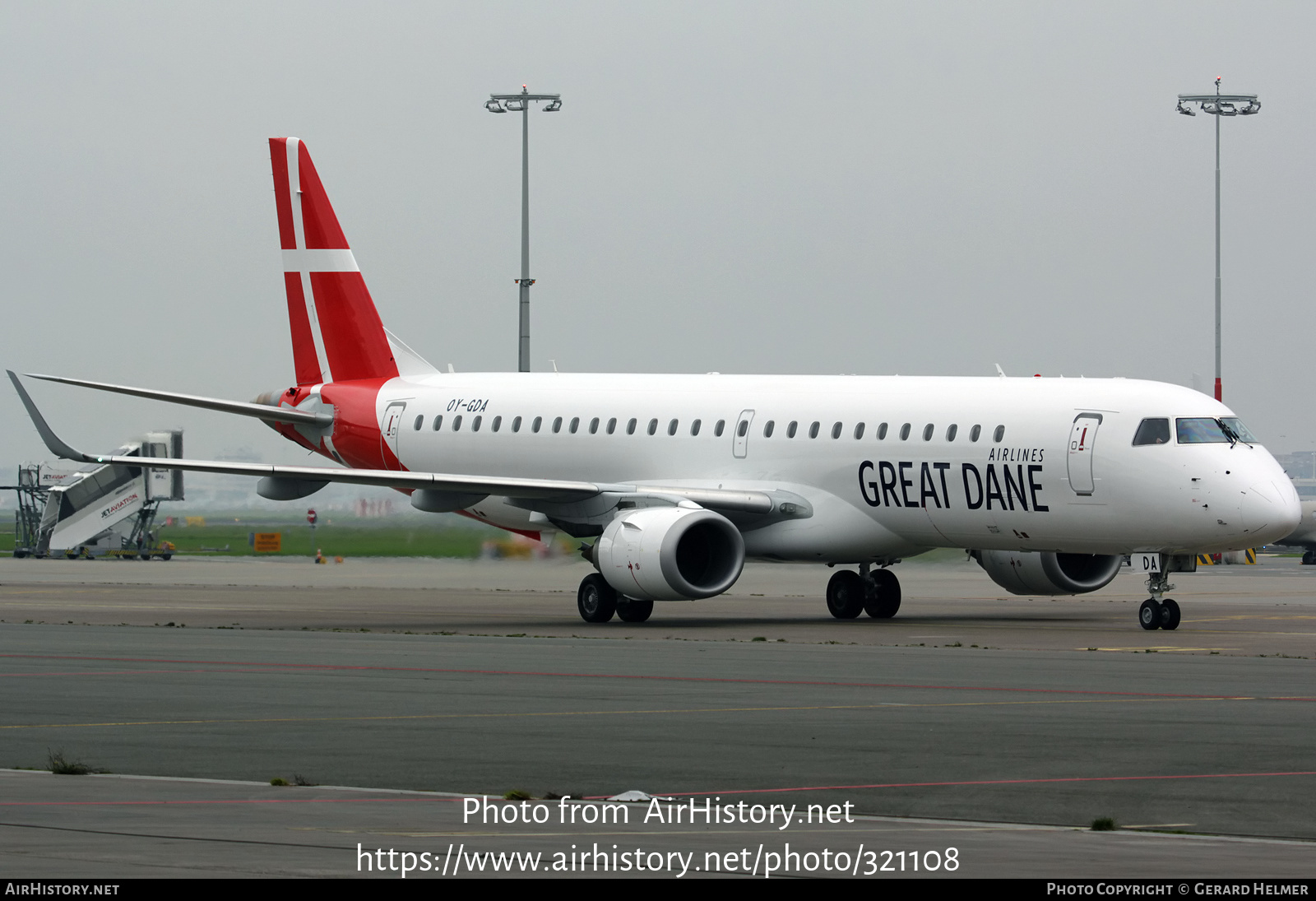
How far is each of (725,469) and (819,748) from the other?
2071cm

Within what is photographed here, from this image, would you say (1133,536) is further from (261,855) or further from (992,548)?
(261,855)

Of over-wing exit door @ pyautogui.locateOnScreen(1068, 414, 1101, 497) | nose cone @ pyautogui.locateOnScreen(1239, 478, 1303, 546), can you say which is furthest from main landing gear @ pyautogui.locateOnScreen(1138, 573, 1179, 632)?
over-wing exit door @ pyautogui.locateOnScreen(1068, 414, 1101, 497)

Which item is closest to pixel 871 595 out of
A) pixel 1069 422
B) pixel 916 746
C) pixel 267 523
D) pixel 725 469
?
pixel 725 469

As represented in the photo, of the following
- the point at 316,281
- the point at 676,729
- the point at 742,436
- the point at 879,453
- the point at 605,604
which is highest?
the point at 316,281

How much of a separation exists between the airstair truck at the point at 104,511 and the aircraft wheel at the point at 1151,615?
4795 centimetres

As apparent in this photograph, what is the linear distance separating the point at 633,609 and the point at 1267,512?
10.3m

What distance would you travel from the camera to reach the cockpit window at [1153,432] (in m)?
30.0

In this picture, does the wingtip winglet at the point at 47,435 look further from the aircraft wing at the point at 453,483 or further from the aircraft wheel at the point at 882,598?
the aircraft wheel at the point at 882,598

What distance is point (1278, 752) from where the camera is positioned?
46.7ft

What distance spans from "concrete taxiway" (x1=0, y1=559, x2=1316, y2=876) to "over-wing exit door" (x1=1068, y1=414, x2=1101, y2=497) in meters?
2.24

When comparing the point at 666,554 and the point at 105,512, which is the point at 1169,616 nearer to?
the point at 666,554

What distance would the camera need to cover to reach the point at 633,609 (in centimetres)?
3325

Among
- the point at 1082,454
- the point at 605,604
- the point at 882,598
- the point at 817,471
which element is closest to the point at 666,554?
the point at 605,604

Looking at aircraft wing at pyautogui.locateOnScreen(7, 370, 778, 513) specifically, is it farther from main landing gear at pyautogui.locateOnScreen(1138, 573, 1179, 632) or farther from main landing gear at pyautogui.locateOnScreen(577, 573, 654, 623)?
main landing gear at pyautogui.locateOnScreen(1138, 573, 1179, 632)
